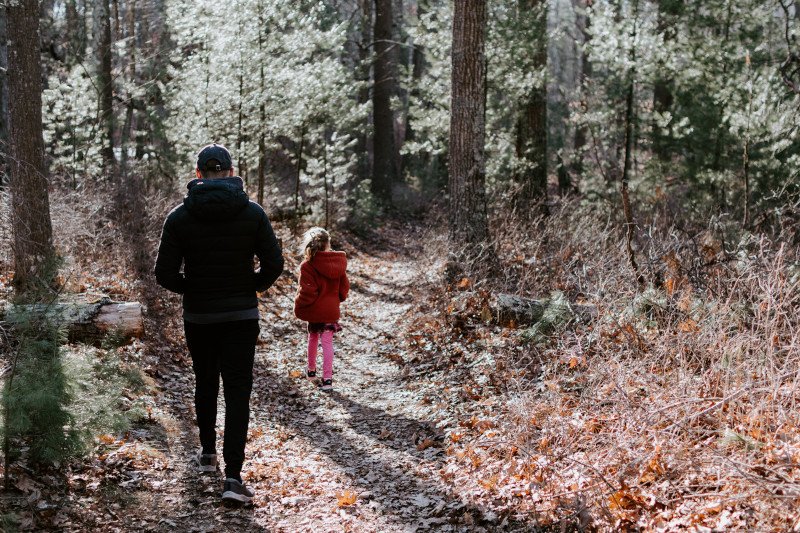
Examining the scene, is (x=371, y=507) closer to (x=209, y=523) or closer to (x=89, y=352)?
(x=209, y=523)

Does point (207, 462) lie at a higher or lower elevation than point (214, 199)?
lower

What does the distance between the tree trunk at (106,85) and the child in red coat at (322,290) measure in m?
8.66

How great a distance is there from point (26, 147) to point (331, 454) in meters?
5.66

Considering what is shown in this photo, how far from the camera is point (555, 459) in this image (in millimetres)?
4680

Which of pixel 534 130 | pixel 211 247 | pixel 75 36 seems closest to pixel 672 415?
pixel 211 247

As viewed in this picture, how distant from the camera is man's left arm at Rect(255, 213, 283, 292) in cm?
480

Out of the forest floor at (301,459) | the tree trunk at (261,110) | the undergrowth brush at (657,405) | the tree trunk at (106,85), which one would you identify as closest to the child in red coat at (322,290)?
the forest floor at (301,459)

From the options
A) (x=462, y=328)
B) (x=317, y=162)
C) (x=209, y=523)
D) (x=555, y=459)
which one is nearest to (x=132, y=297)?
(x=462, y=328)

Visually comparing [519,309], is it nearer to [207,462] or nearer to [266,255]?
[266,255]

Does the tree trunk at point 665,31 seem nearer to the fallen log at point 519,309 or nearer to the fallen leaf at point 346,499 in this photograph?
the fallen log at point 519,309

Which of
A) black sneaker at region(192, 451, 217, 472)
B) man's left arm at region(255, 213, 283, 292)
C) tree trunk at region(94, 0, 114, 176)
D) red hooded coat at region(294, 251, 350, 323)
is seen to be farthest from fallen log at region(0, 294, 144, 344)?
tree trunk at region(94, 0, 114, 176)

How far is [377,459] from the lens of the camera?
19.1 ft

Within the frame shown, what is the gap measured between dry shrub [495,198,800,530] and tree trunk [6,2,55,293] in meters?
6.21

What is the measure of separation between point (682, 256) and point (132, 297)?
681 centimetres
